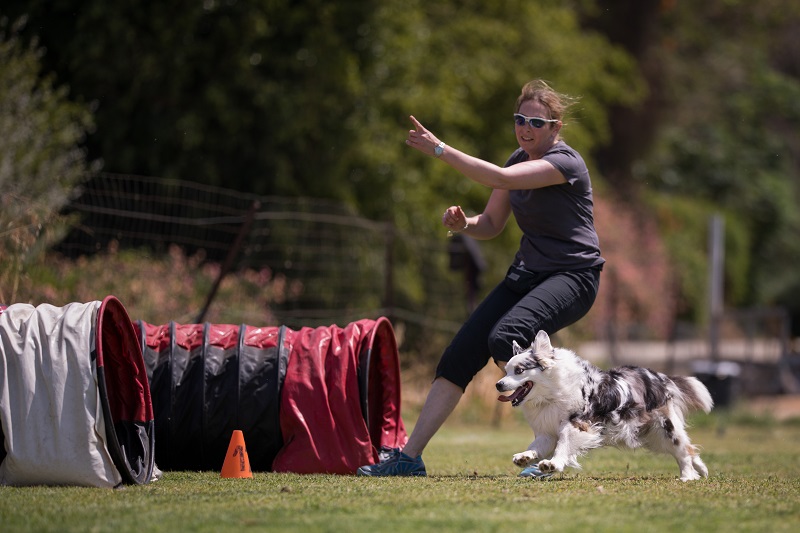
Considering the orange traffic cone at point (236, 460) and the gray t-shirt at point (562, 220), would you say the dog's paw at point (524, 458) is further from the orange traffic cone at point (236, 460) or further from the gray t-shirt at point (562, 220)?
the orange traffic cone at point (236, 460)

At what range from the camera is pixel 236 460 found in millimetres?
5820

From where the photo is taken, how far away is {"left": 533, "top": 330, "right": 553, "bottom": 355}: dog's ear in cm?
550

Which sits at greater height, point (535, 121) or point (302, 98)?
point (302, 98)

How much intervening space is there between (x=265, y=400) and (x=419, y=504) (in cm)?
184

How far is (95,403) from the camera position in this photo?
527 cm

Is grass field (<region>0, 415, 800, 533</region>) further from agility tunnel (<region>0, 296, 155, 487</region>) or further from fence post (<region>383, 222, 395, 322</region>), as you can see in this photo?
fence post (<region>383, 222, 395, 322</region>)

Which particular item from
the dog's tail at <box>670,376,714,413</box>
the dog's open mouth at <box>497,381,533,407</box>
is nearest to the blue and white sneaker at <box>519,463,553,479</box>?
the dog's open mouth at <box>497,381,533,407</box>

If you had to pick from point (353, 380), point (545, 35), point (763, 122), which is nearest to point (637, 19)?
point (545, 35)

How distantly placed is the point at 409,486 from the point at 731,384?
10598mm

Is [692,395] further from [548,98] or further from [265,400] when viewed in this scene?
[265,400]

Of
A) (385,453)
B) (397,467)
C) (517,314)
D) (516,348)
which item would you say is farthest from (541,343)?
(385,453)

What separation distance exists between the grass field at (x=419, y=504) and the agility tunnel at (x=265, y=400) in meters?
0.26

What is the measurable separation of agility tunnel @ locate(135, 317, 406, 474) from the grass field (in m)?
0.26

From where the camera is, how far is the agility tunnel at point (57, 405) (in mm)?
5219
